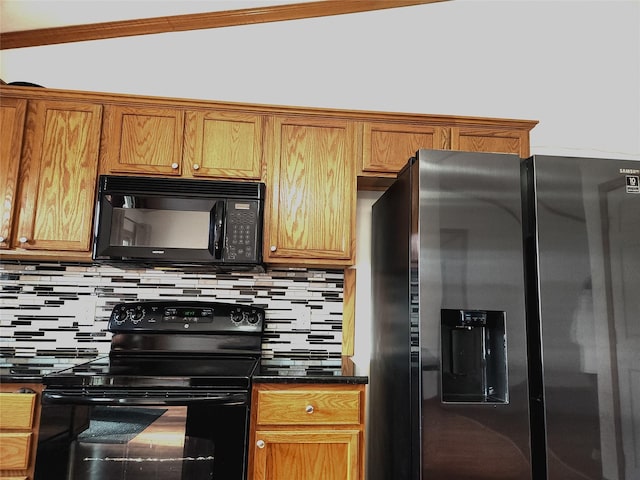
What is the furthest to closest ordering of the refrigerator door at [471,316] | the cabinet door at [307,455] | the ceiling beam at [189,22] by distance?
1. the ceiling beam at [189,22]
2. the cabinet door at [307,455]
3. the refrigerator door at [471,316]

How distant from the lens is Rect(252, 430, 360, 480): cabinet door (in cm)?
162

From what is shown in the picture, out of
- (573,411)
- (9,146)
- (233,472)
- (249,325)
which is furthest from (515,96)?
(9,146)

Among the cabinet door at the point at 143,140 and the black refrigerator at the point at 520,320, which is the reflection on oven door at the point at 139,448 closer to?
the black refrigerator at the point at 520,320

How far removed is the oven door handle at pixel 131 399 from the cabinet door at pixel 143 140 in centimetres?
101

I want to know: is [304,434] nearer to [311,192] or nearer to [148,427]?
[148,427]

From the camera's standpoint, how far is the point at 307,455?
163 cm

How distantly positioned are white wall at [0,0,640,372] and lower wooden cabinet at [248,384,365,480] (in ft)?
2.95

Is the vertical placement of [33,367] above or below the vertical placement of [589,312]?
below

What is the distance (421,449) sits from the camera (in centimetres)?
141

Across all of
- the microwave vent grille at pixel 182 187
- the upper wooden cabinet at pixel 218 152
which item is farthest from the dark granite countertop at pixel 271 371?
the microwave vent grille at pixel 182 187

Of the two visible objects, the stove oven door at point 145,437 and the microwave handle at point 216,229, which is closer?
the stove oven door at point 145,437

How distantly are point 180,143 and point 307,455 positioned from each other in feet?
4.91

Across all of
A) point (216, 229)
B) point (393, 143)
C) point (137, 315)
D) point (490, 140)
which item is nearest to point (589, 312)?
point (490, 140)

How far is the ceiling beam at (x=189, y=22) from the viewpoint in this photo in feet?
7.84
